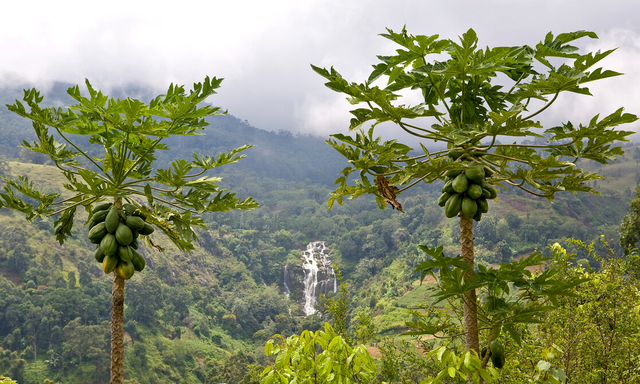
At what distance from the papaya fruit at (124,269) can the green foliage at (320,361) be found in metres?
1.14

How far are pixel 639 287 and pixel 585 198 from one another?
93368 millimetres

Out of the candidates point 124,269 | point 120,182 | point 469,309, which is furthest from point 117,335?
point 469,309

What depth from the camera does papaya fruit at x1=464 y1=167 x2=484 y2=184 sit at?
2.29 metres

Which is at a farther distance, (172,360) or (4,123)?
(4,123)

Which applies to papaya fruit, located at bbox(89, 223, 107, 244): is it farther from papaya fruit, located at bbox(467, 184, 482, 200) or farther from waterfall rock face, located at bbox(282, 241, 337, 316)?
waterfall rock face, located at bbox(282, 241, 337, 316)

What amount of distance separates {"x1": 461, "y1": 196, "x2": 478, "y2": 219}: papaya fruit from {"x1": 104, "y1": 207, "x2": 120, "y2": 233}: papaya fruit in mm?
2294

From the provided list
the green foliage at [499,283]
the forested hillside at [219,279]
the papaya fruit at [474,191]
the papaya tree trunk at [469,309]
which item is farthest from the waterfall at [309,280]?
the papaya fruit at [474,191]

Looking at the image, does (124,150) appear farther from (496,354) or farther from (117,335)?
(496,354)

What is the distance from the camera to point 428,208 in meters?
89.8

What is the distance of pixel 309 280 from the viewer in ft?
274

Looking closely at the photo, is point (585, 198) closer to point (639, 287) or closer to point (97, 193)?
point (639, 287)

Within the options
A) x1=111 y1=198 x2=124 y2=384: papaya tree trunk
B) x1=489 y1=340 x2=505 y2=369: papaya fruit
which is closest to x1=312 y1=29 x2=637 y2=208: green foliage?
x1=489 y1=340 x2=505 y2=369: papaya fruit

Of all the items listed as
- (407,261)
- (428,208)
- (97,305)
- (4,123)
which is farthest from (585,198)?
(4,123)

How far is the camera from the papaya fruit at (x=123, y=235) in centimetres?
283
